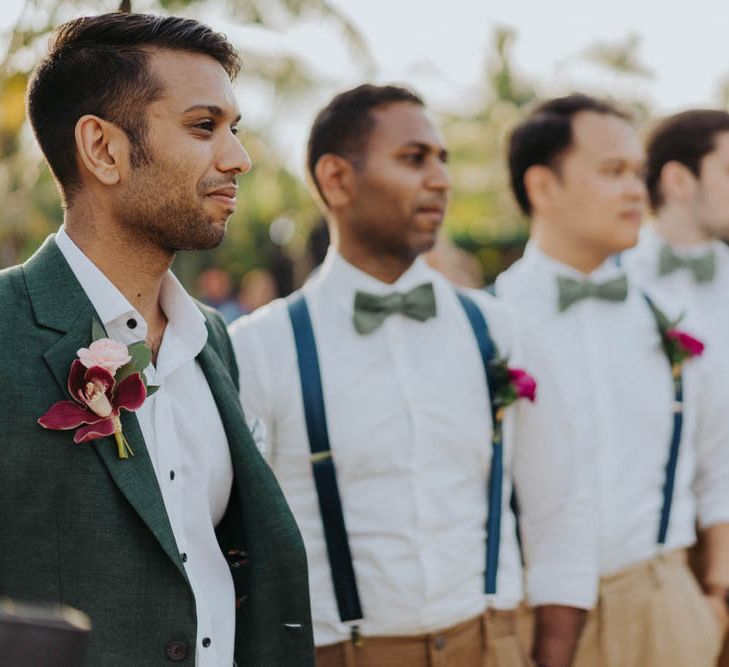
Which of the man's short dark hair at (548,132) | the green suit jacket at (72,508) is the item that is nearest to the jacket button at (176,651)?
the green suit jacket at (72,508)

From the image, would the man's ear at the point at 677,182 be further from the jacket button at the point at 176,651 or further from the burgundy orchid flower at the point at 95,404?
the jacket button at the point at 176,651

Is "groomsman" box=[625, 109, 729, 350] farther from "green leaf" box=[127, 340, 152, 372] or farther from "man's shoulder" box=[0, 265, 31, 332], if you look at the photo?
"man's shoulder" box=[0, 265, 31, 332]

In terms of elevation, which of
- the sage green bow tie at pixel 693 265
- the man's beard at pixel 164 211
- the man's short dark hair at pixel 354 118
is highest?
the man's short dark hair at pixel 354 118

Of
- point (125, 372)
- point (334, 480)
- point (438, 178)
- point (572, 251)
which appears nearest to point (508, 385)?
point (334, 480)

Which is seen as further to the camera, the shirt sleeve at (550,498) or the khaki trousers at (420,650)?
the shirt sleeve at (550,498)

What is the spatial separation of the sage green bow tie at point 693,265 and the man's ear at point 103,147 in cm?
325

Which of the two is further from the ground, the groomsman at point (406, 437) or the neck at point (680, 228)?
the neck at point (680, 228)

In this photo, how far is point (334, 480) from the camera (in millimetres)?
3332

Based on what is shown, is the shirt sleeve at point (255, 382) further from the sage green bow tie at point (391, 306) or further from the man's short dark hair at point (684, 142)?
the man's short dark hair at point (684, 142)

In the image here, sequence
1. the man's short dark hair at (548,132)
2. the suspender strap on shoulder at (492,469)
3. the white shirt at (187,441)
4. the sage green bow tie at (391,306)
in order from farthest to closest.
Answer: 1. the man's short dark hair at (548,132)
2. the sage green bow tie at (391,306)
3. the suspender strap on shoulder at (492,469)
4. the white shirt at (187,441)

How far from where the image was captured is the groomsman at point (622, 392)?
13.0ft

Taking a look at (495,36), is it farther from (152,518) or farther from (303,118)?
(152,518)

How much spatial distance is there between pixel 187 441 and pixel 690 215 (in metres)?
3.47

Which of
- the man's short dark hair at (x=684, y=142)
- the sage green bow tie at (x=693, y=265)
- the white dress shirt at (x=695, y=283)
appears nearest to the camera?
the white dress shirt at (x=695, y=283)
